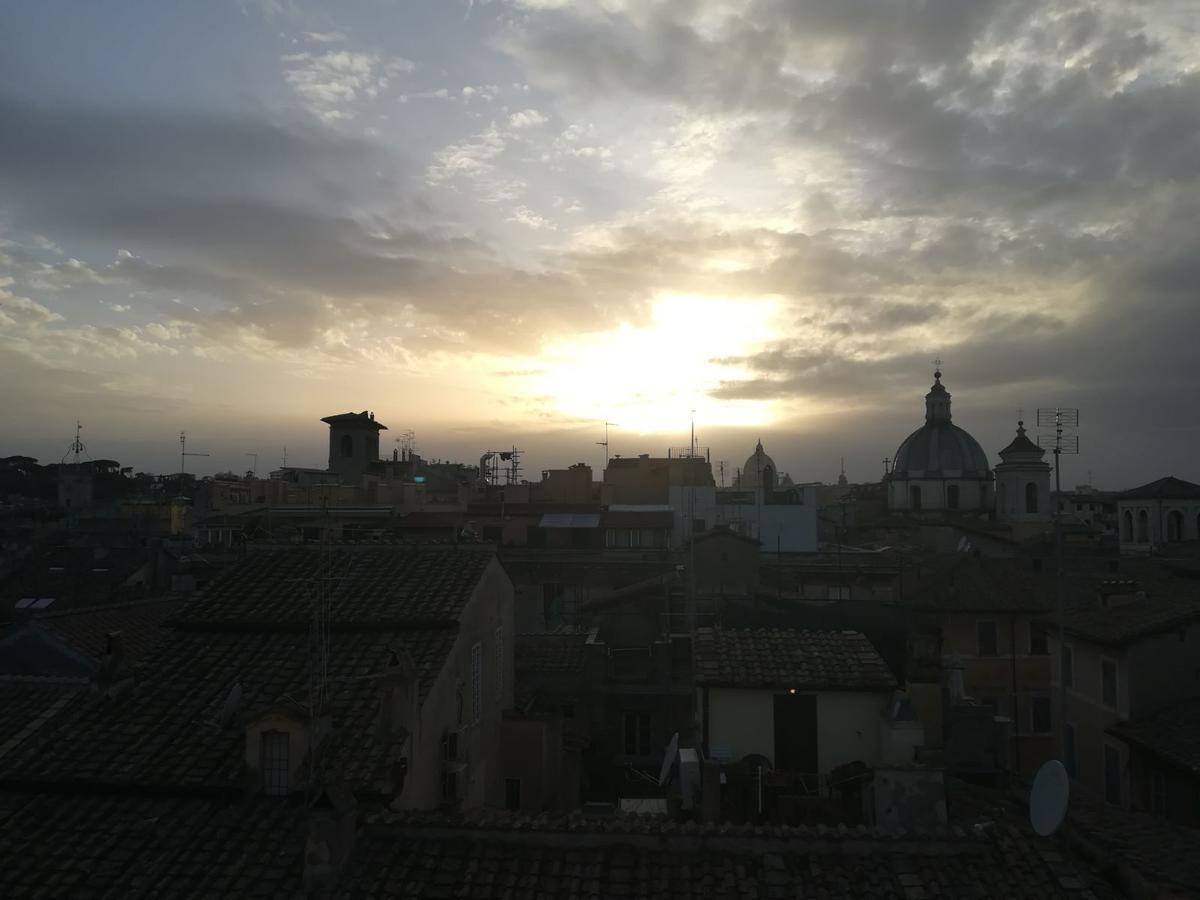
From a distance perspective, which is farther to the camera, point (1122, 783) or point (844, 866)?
point (1122, 783)

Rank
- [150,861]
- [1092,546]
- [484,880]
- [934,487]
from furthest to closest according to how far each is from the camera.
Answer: [934,487] < [1092,546] < [150,861] < [484,880]

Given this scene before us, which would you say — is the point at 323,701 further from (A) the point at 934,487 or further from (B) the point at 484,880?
(A) the point at 934,487

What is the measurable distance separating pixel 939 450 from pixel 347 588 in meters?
81.2

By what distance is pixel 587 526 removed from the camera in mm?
44281

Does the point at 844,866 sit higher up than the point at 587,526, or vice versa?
the point at 587,526

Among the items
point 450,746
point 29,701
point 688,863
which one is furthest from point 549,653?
point 688,863

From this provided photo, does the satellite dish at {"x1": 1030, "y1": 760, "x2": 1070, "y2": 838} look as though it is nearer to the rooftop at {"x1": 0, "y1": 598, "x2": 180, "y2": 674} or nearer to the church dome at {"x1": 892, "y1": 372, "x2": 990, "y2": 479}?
the rooftop at {"x1": 0, "y1": 598, "x2": 180, "y2": 674}

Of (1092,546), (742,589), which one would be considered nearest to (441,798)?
(742,589)

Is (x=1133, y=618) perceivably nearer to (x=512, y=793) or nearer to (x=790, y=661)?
(x=790, y=661)

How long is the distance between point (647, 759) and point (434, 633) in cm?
1243

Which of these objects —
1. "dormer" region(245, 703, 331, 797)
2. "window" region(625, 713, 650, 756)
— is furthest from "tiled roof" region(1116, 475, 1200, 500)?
"dormer" region(245, 703, 331, 797)

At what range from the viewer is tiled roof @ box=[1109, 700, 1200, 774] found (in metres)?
17.3

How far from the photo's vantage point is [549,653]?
24.4 metres

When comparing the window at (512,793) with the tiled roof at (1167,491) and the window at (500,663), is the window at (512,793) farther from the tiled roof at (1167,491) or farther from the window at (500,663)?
the tiled roof at (1167,491)
